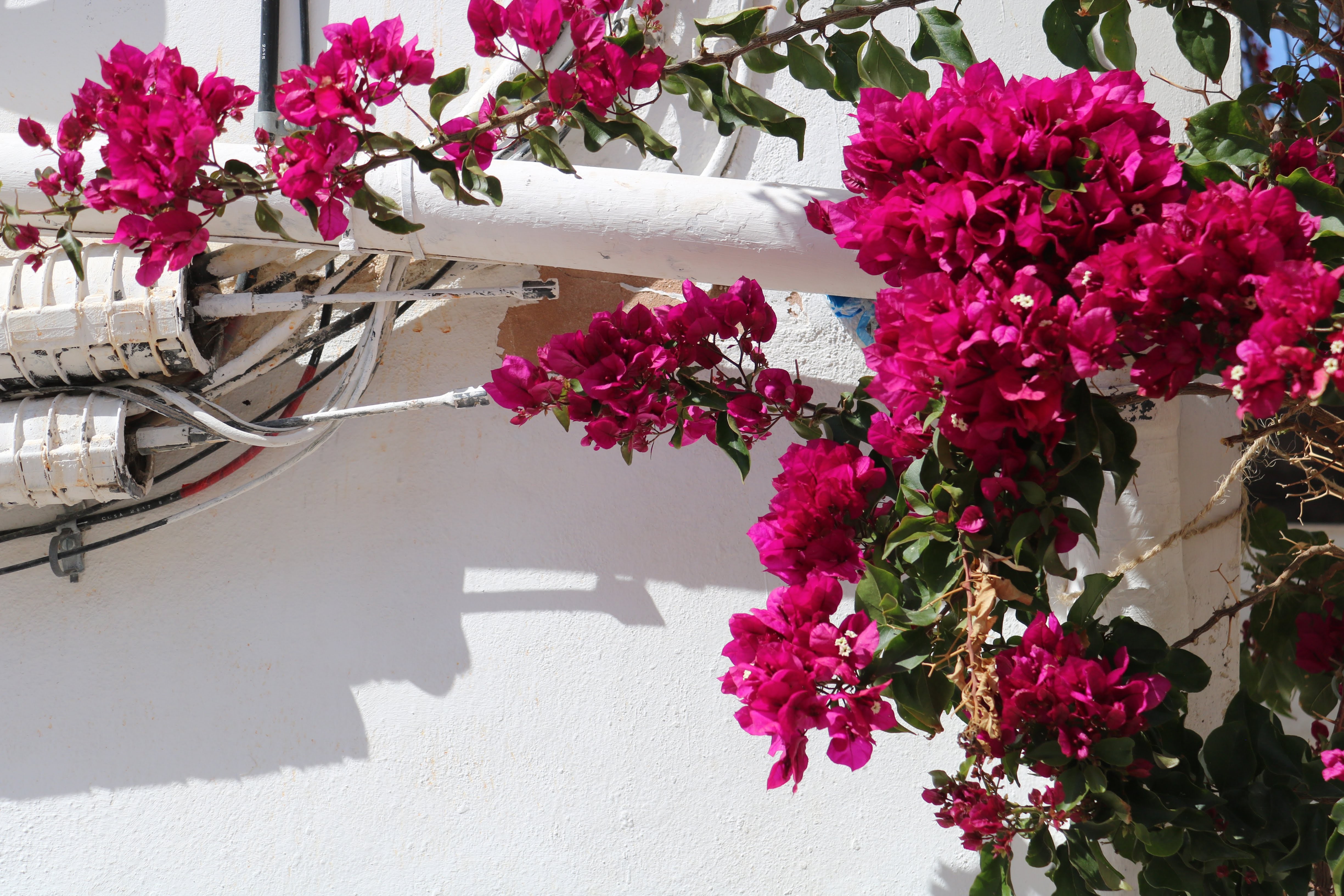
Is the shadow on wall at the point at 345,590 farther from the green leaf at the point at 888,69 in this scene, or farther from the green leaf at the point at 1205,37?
the green leaf at the point at 1205,37

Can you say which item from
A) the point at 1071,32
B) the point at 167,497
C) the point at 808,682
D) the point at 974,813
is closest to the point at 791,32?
the point at 1071,32

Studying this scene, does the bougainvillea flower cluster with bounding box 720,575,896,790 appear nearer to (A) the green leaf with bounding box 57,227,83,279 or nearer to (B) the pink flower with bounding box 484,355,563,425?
(B) the pink flower with bounding box 484,355,563,425

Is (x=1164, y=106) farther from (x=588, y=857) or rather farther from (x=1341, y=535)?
(x=588, y=857)

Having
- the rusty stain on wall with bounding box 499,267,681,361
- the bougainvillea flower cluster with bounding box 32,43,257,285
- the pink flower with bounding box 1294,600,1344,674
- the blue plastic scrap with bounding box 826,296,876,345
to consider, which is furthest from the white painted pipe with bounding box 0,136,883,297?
the pink flower with bounding box 1294,600,1344,674

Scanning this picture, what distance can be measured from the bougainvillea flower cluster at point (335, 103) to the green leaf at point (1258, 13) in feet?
2.14

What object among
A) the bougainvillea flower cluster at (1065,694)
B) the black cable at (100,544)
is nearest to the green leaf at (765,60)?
the bougainvillea flower cluster at (1065,694)

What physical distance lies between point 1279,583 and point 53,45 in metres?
1.67

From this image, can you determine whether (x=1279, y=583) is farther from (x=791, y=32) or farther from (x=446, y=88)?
(x=446, y=88)

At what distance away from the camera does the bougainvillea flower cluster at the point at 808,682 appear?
66 centimetres

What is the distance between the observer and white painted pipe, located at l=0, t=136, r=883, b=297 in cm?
103

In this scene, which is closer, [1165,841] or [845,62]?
[1165,841]

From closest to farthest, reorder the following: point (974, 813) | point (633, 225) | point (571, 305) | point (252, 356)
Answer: point (974, 813) → point (633, 225) → point (252, 356) → point (571, 305)

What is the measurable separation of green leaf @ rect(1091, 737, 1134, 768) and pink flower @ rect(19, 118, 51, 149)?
3.20 ft

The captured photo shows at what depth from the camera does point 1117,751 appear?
0.68 metres
